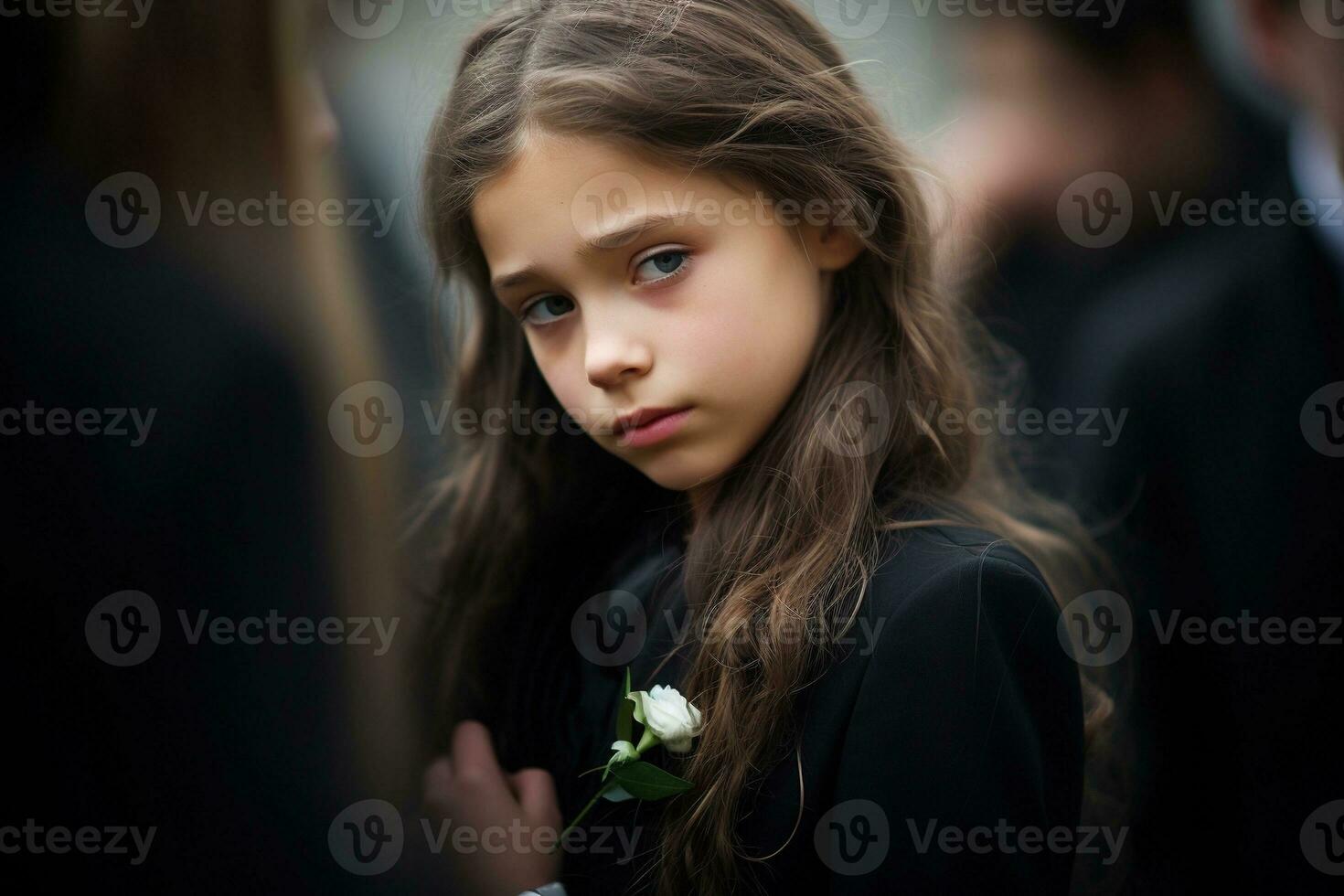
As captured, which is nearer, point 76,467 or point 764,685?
point 764,685

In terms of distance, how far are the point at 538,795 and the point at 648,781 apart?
0.94 ft

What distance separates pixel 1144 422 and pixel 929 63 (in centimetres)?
77

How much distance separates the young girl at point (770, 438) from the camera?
0.72m

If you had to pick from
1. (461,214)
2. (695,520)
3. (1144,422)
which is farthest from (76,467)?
(1144,422)

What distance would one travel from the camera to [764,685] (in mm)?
776

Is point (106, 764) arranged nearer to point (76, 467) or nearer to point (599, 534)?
point (76, 467)
